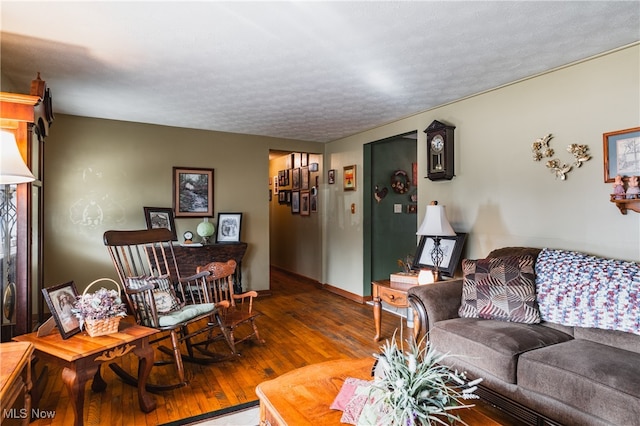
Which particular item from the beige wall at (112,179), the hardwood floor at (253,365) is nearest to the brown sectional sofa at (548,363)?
the hardwood floor at (253,365)

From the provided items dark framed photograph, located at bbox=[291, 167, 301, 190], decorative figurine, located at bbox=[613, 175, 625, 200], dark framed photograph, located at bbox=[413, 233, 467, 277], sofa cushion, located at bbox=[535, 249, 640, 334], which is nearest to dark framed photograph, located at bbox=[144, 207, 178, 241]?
dark framed photograph, located at bbox=[291, 167, 301, 190]

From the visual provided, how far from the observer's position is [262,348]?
10.6ft

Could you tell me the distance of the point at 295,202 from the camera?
6.58 metres

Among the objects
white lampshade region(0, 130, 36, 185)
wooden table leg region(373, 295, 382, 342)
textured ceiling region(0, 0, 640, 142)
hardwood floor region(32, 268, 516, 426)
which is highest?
textured ceiling region(0, 0, 640, 142)

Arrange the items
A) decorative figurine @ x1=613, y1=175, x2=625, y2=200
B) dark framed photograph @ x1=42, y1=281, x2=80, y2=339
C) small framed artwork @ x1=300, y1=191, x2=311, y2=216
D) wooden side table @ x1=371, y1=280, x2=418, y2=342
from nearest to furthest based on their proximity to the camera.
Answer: dark framed photograph @ x1=42, y1=281, x2=80, y2=339 < decorative figurine @ x1=613, y1=175, x2=625, y2=200 < wooden side table @ x1=371, y1=280, x2=418, y2=342 < small framed artwork @ x1=300, y1=191, x2=311, y2=216

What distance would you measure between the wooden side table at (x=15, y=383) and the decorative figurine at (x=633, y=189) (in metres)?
3.26

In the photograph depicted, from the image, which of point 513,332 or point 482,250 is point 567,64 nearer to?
point 482,250

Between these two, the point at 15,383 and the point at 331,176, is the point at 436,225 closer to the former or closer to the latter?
the point at 331,176

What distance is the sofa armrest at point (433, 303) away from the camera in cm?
259

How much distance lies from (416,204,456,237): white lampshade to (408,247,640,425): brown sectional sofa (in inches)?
30.4

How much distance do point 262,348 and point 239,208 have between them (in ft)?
7.68

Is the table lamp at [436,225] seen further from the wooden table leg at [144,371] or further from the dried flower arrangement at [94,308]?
the dried flower arrangement at [94,308]

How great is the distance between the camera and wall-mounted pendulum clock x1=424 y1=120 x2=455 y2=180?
359 centimetres

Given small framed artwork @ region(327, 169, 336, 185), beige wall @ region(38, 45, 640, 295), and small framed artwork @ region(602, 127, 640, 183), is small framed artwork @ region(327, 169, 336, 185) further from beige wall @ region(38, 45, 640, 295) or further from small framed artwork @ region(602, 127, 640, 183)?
small framed artwork @ region(602, 127, 640, 183)
